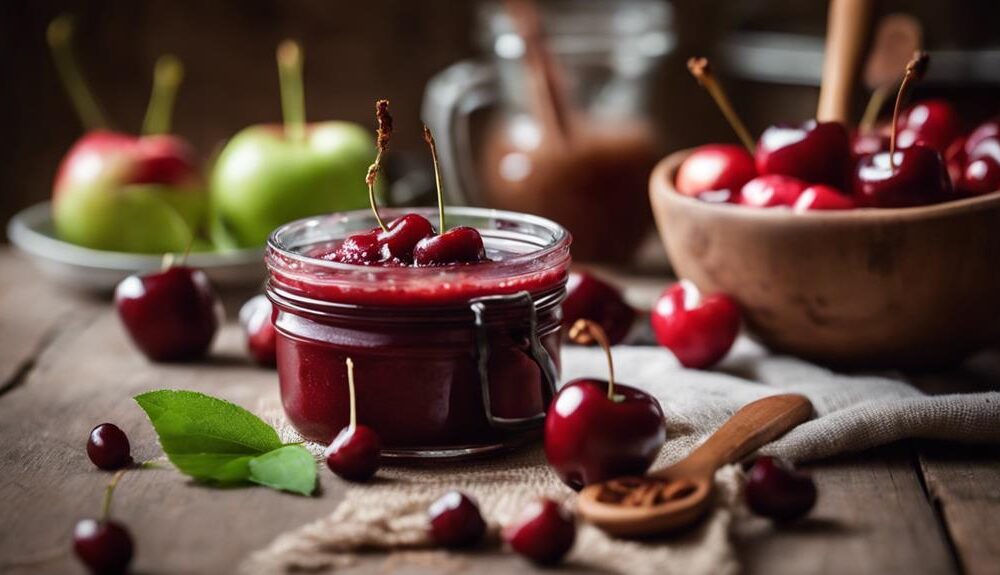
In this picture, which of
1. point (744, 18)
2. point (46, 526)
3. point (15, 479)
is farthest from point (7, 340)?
point (744, 18)

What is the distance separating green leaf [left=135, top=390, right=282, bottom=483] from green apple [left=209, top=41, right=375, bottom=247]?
2.98ft

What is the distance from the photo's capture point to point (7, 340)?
1.87m

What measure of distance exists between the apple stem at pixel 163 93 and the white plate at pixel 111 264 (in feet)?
1.80

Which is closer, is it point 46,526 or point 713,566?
point 713,566

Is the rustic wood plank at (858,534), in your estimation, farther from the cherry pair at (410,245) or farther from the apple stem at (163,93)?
the apple stem at (163,93)

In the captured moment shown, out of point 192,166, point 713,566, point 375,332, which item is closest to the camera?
point 713,566

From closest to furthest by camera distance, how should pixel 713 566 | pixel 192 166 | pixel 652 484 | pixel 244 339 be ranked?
pixel 713 566 < pixel 652 484 < pixel 244 339 < pixel 192 166

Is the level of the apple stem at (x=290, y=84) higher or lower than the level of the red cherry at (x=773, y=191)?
lower

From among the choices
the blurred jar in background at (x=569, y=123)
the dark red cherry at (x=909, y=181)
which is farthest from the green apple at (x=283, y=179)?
the dark red cherry at (x=909, y=181)

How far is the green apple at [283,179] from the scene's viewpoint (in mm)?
2125

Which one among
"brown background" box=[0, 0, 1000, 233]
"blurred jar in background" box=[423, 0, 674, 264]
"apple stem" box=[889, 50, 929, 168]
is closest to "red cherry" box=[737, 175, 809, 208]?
"apple stem" box=[889, 50, 929, 168]

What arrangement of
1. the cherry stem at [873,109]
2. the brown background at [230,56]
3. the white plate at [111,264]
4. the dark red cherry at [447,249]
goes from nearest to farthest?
1. the dark red cherry at [447,249]
2. the cherry stem at [873,109]
3. the white plate at [111,264]
4. the brown background at [230,56]

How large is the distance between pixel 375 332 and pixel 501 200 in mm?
1028

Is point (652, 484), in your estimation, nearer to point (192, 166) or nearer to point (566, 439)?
point (566, 439)
